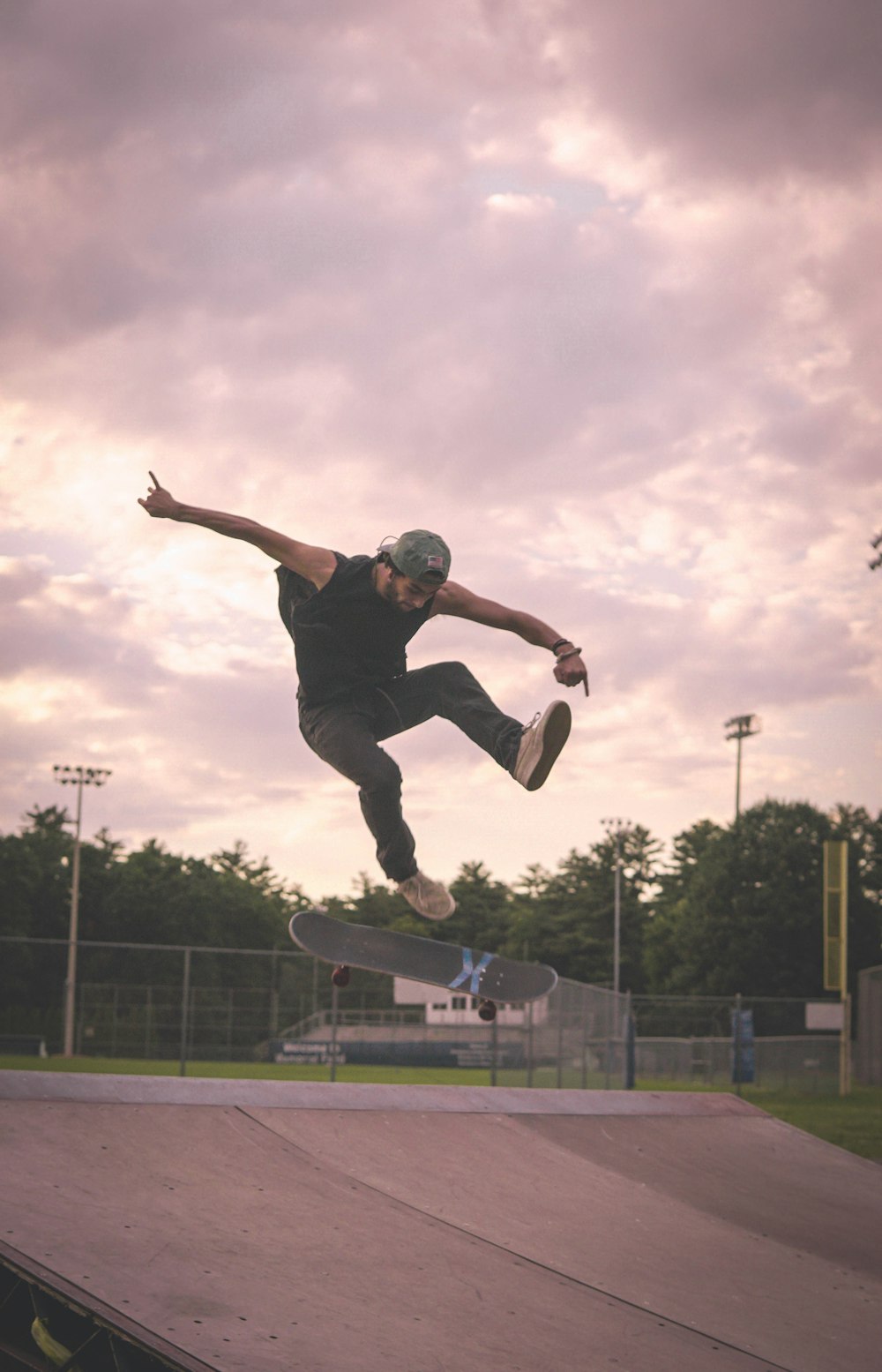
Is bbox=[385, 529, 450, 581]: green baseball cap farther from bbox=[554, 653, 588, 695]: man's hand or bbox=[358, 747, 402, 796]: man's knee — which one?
bbox=[358, 747, 402, 796]: man's knee

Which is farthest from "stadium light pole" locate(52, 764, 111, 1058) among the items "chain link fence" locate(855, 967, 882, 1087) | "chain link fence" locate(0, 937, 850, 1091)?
"chain link fence" locate(855, 967, 882, 1087)

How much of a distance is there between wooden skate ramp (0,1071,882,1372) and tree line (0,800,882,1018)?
15693mm

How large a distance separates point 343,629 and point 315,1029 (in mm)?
22897

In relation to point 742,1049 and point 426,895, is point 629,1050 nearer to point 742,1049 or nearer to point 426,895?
point 742,1049

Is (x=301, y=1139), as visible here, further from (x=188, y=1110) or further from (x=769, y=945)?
(x=769, y=945)

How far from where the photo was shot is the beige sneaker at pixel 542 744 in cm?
640

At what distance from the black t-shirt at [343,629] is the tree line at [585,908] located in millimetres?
19596

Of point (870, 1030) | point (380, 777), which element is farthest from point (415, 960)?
point (870, 1030)

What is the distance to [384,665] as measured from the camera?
6785mm

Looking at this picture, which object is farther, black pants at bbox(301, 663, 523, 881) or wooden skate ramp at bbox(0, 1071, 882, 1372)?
black pants at bbox(301, 663, 523, 881)

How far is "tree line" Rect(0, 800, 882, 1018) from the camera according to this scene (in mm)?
53656

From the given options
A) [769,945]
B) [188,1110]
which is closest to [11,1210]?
[188,1110]

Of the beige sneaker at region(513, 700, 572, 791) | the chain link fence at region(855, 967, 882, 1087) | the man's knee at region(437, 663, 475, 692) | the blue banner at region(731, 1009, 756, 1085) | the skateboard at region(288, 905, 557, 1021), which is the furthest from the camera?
the chain link fence at region(855, 967, 882, 1087)

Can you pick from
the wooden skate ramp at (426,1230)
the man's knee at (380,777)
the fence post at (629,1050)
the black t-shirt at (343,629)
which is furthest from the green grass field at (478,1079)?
the black t-shirt at (343,629)
